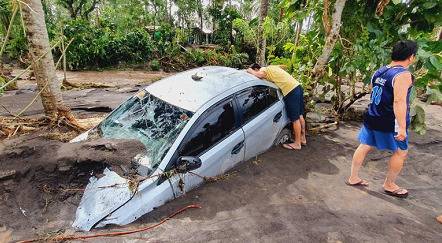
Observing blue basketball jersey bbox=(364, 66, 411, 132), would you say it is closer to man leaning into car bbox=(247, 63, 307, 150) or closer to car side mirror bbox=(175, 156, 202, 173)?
man leaning into car bbox=(247, 63, 307, 150)

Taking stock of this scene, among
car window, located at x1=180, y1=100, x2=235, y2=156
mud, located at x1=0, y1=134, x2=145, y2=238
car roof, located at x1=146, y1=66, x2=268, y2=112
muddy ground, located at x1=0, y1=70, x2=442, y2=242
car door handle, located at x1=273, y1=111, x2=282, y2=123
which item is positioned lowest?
muddy ground, located at x1=0, y1=70, x2=442, y2=242

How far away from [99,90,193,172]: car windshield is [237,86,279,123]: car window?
0.92m

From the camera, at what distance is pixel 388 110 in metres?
3.93

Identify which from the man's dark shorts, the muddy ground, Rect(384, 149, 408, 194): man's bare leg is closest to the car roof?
the man's dark shorts

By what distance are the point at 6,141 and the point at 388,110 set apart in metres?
4.83

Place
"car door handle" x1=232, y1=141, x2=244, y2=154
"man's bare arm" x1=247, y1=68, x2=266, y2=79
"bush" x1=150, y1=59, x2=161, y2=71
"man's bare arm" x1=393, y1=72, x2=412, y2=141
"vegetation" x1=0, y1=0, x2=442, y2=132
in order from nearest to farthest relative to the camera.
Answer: "man's bare arm" x1=393, y1=72, x2=412, y2=141 < "car door handle" x1=232, y1=141, x2=244, y2=154 < "man's bare arm" x1=247, y1=68, x2=266, y2=79 < "vegetation" x1=0, y1=0, x2=442, y2=132 < "bush" x1=150, y1=59, x2=161, y2=71

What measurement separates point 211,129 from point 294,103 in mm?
1852

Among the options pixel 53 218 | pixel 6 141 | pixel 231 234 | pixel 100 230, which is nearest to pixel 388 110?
pixel 231 234

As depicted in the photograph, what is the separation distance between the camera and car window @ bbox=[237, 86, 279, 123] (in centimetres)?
471

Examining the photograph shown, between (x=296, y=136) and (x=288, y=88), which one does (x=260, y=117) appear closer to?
(x=288, y=88)

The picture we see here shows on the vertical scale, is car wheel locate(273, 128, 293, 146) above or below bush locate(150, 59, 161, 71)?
above

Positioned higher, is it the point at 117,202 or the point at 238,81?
the point at 238,81

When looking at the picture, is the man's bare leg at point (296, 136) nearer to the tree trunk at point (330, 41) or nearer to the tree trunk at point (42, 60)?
the tree trunk at point (330, 41)

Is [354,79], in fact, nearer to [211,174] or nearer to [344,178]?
[344,178]
